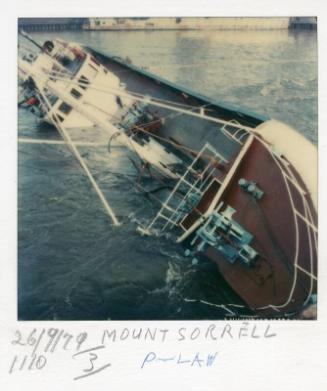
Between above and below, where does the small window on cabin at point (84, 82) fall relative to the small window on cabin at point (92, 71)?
below

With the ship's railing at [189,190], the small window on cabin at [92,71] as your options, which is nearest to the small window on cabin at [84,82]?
the small window on cabin at [92,71]

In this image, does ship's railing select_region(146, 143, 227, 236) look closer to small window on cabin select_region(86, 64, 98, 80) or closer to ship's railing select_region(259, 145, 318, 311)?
ship's railing select_region(259, 145, 318, 311)

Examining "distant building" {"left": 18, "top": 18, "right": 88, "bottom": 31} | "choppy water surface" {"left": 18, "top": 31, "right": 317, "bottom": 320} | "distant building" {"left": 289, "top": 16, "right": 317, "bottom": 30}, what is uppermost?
"distant building" {"left": 289, "top": 16, "right": 317, "bottom": 30}

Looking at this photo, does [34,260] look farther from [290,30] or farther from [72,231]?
[290,30]

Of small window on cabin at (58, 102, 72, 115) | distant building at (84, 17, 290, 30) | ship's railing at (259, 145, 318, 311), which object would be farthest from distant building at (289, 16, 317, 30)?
small window on cabin at (58, 102, 72, 115)

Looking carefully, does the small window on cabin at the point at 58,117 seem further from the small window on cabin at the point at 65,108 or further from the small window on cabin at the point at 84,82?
the small window on cabin at the point at 84,82
